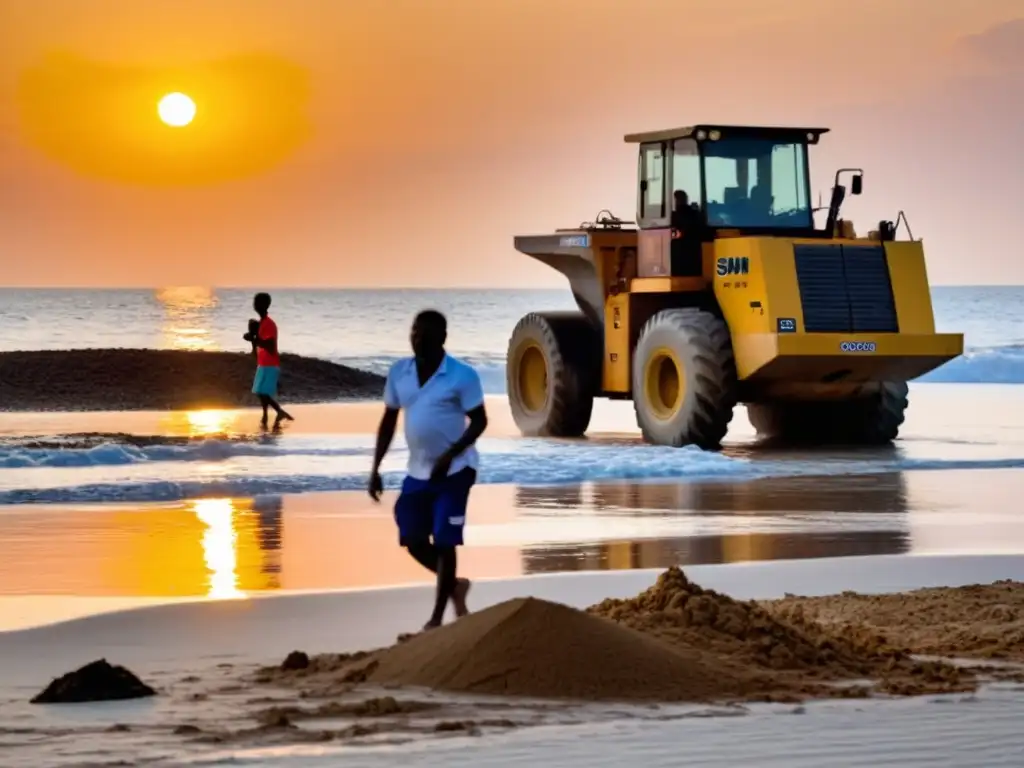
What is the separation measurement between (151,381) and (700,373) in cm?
1611

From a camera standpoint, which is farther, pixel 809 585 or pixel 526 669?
pixel 809 585

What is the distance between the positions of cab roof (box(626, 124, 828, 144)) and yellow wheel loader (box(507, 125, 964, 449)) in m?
0.02

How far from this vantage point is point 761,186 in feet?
80.9

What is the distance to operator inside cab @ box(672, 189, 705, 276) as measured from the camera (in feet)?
79.3

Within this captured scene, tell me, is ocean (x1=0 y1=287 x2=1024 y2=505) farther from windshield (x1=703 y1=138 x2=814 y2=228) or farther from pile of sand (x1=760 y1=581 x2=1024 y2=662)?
pile of sand (x1=760 y1=581 x2=1024 y2=662)

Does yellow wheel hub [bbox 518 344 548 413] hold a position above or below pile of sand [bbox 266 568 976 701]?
above

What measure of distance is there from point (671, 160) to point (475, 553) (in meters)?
11.4

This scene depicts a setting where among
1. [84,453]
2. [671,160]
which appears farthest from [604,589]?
[671,160]

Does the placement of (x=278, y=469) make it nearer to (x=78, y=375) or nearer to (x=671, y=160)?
(x=671, y=160)

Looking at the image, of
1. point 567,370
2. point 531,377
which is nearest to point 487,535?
point 567,370

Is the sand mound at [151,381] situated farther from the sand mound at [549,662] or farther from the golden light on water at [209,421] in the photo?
the sand mound at [549,662]

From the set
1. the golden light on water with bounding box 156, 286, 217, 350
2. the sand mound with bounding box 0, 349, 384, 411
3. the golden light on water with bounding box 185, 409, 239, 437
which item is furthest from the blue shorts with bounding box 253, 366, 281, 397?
the golden light on water with bounding box 156, 286, 217, 350

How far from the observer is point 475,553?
13.8 meters

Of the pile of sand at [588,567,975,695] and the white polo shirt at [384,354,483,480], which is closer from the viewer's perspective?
the pile of sand at [588,567,975,695]
